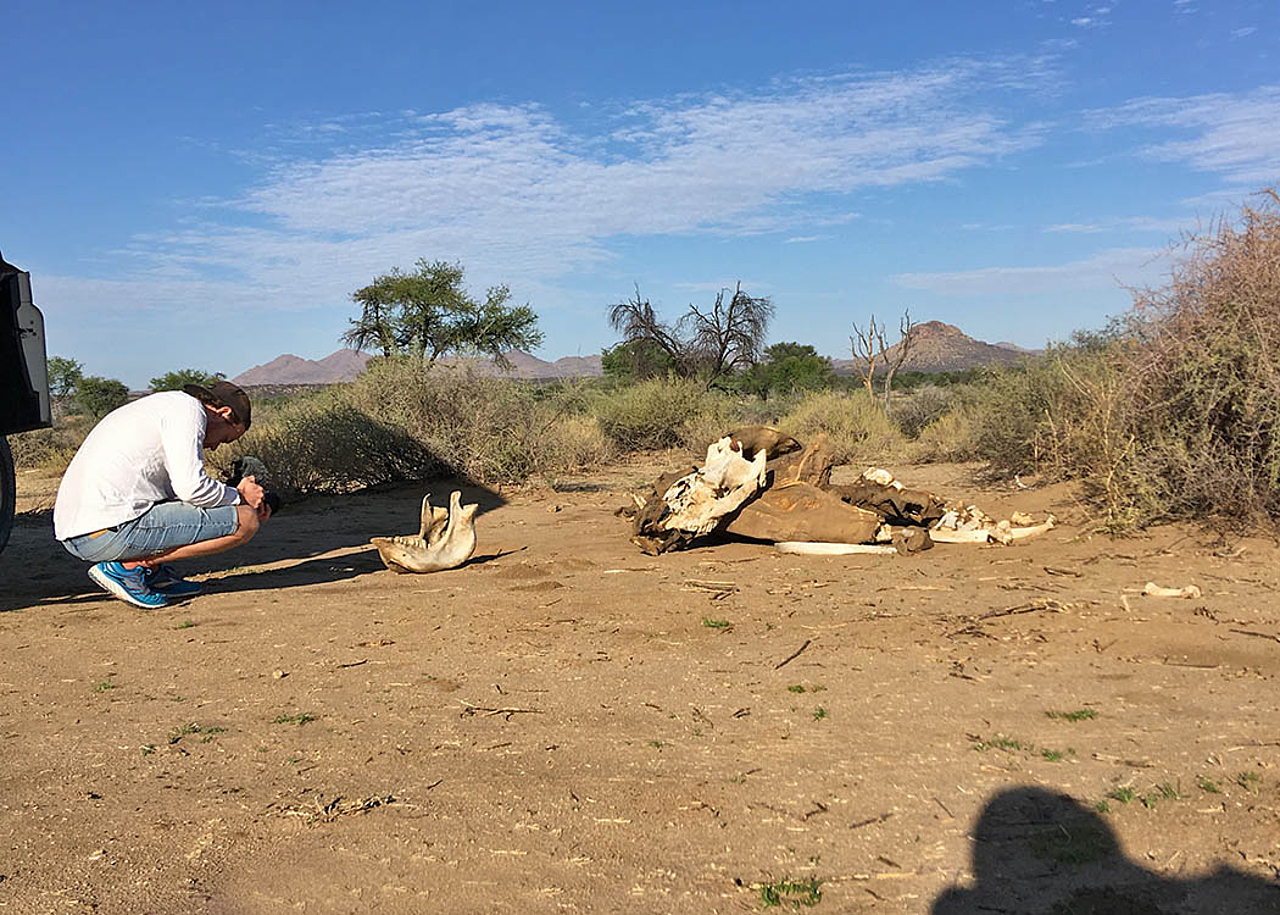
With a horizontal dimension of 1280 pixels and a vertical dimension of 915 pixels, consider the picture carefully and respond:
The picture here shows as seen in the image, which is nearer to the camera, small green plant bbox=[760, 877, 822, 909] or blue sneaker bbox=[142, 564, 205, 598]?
small green plant bbox=[760, 877, 822, 909]

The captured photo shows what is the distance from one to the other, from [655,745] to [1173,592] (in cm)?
372

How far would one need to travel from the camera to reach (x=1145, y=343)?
26.7ft

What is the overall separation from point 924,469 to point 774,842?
1213cm

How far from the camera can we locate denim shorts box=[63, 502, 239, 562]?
5.73m

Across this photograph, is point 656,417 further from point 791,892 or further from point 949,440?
point 791,892

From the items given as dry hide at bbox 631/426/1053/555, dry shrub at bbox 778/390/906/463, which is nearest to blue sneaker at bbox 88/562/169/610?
dry hide at bbox 631/426/1053/555

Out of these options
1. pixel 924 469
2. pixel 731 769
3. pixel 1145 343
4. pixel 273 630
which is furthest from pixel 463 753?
pixel 924 469

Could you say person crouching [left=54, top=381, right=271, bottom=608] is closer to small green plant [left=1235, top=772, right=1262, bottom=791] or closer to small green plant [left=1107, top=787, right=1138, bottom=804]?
small green plant [left=1107, top=787, right=1138, bottom=804]

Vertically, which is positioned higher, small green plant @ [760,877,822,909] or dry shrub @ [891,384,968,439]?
dry shrub @ [891,384,968,439]

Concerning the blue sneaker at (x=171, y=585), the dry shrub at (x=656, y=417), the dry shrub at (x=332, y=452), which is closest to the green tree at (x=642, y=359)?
the dry shrub at (x=656, y=417)

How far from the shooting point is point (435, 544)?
738cm

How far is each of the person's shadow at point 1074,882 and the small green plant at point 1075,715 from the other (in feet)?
2.95

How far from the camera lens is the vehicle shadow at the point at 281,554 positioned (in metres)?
6.86

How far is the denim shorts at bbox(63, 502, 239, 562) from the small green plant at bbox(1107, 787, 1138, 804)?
479 cm
